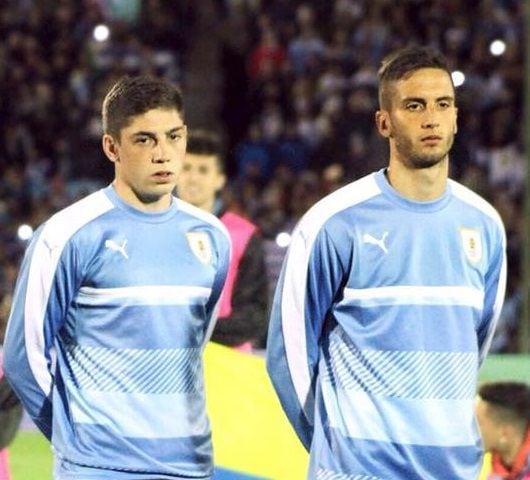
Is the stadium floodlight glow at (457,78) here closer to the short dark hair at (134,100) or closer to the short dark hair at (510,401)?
the short dark hair at (134,100)

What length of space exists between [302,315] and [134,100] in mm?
835

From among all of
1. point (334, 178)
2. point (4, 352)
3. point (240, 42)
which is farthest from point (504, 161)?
point (4, 352)

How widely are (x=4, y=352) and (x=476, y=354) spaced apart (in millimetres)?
1339

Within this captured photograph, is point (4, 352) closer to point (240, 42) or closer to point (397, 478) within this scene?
point (397, 478)

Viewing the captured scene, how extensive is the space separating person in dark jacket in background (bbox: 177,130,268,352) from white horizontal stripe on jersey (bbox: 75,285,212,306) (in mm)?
2447

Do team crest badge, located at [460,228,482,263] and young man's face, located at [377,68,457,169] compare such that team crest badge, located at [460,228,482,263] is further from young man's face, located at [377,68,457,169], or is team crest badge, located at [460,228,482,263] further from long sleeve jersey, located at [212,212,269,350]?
long sleeve jersey, located at [212,212,269,350]

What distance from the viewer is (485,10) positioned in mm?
16609

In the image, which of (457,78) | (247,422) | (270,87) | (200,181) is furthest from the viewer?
(270,87)

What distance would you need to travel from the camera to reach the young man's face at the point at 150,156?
5.05 meters

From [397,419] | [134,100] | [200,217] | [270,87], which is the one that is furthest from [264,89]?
[397,419]

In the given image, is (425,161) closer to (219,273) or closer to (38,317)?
(219,273)

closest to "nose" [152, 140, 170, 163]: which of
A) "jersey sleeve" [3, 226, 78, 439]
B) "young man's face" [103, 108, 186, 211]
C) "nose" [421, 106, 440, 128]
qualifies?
"young man's face" [103, 108, 186, 211]

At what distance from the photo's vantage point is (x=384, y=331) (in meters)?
4.65

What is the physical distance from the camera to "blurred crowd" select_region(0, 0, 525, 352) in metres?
14.9
